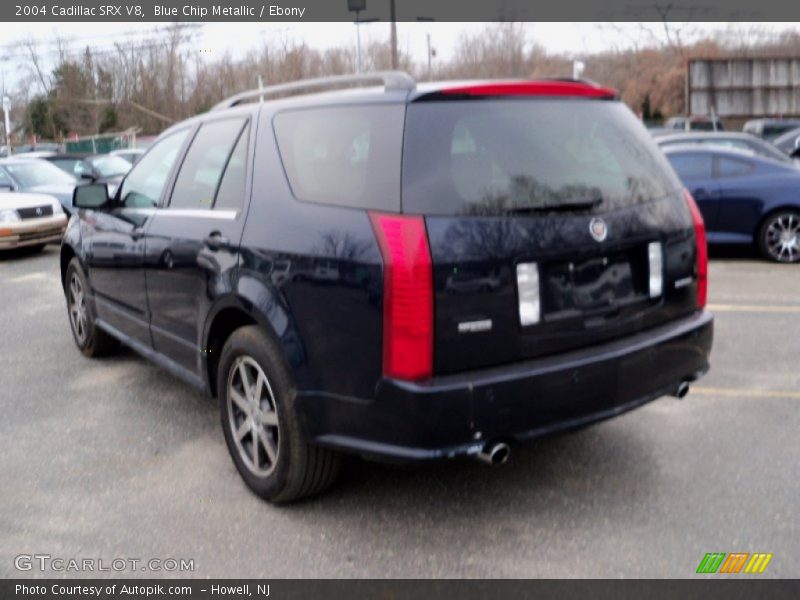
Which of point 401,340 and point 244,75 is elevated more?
point 244,75

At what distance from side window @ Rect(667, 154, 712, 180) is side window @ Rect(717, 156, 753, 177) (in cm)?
13

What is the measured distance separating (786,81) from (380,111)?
100 ft

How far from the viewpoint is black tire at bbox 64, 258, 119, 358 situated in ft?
20.1

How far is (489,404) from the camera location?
307cm

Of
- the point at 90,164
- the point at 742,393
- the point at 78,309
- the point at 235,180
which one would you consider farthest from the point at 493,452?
the point at 90,164

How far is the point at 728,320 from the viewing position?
7.09 m

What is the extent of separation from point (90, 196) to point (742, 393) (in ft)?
14.4

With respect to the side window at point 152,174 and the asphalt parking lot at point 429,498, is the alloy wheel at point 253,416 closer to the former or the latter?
the asphalt parking lot at point 429,498

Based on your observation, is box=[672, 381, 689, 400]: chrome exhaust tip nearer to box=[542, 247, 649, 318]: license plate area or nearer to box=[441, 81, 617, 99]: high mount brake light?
box=[542, 247, 649, 318]: license plate area

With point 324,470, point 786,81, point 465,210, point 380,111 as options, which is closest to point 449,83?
point 380,111

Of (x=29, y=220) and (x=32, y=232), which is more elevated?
(x=29, y=220)

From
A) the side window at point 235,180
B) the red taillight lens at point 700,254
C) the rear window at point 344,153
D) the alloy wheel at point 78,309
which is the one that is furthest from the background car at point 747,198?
the rear window at point 344,153

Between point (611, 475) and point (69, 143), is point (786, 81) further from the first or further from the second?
point (69, 143)

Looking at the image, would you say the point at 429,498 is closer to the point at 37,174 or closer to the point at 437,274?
the point at 437,274
